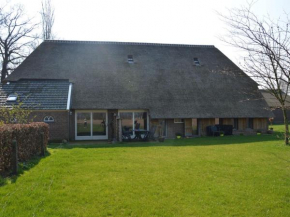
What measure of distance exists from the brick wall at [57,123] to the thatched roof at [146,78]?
1.35 m

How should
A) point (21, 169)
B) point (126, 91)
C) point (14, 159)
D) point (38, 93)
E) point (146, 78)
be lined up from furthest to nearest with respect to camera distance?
point (146, 78) → point (126, 91) → point (38, 93) → point (21, 169) → point (14, 159)

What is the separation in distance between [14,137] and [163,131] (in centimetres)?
1350

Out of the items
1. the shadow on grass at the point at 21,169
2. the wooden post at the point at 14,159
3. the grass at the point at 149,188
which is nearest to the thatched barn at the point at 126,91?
the shadow on grass at the point at 21,169

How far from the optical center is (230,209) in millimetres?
5754

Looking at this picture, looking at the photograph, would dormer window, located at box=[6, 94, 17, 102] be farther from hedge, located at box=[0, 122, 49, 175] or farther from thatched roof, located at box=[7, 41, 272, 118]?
hedge, located at box=[0, 122, 49, 175]

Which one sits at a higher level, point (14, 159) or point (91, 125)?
point (91, 125)

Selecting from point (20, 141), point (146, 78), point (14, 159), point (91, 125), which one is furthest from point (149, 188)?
point (146, 78)

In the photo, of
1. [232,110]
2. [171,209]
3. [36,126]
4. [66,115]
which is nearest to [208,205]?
[171,209]

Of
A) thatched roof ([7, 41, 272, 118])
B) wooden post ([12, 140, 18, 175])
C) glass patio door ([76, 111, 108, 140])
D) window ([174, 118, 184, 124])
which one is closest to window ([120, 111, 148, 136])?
thatched roof ([7, 41, 272, 118])

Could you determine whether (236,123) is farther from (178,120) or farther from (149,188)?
(149,188)

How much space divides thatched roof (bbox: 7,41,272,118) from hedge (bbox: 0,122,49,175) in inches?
313

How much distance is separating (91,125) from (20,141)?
10.7 m

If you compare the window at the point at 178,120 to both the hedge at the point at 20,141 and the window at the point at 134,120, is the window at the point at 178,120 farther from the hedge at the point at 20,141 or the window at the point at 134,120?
the hedge at the point at 20,141

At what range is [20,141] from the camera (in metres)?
9.67
